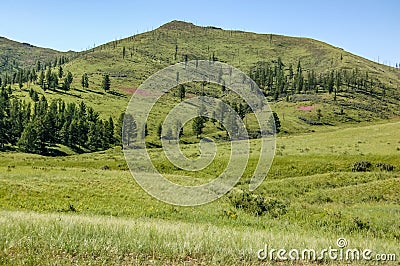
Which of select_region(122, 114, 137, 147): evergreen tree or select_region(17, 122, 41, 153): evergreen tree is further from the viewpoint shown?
select_region(17, 122, 41, 153): evergreen tree

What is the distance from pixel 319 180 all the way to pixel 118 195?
2141cm

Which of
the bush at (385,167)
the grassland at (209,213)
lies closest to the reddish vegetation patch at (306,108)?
the grassland at (209,213)

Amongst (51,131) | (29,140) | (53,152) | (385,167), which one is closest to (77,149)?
(53,152)

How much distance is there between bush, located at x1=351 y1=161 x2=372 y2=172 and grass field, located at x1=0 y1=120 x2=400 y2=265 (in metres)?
0.57

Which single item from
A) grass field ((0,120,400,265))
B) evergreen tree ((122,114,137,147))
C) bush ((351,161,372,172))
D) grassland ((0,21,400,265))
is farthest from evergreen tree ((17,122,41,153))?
bush ((351,161,372,172))

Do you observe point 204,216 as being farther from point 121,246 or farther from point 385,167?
point 385,167

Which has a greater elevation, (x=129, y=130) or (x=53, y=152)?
(x=129, y=130)

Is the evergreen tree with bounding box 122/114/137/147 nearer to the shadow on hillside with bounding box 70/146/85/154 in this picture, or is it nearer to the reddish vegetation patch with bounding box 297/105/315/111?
the shadow on hillside with bounding box 70/146/85/154

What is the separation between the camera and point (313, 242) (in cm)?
1028

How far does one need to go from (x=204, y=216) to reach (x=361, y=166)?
96.7ft

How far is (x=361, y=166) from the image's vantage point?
46438 millimetres

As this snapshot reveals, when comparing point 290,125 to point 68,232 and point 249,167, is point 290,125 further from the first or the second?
point 68,232

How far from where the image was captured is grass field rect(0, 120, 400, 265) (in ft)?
26.8

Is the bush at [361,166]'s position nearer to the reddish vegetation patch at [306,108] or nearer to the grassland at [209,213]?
the grassland at [209,213]
